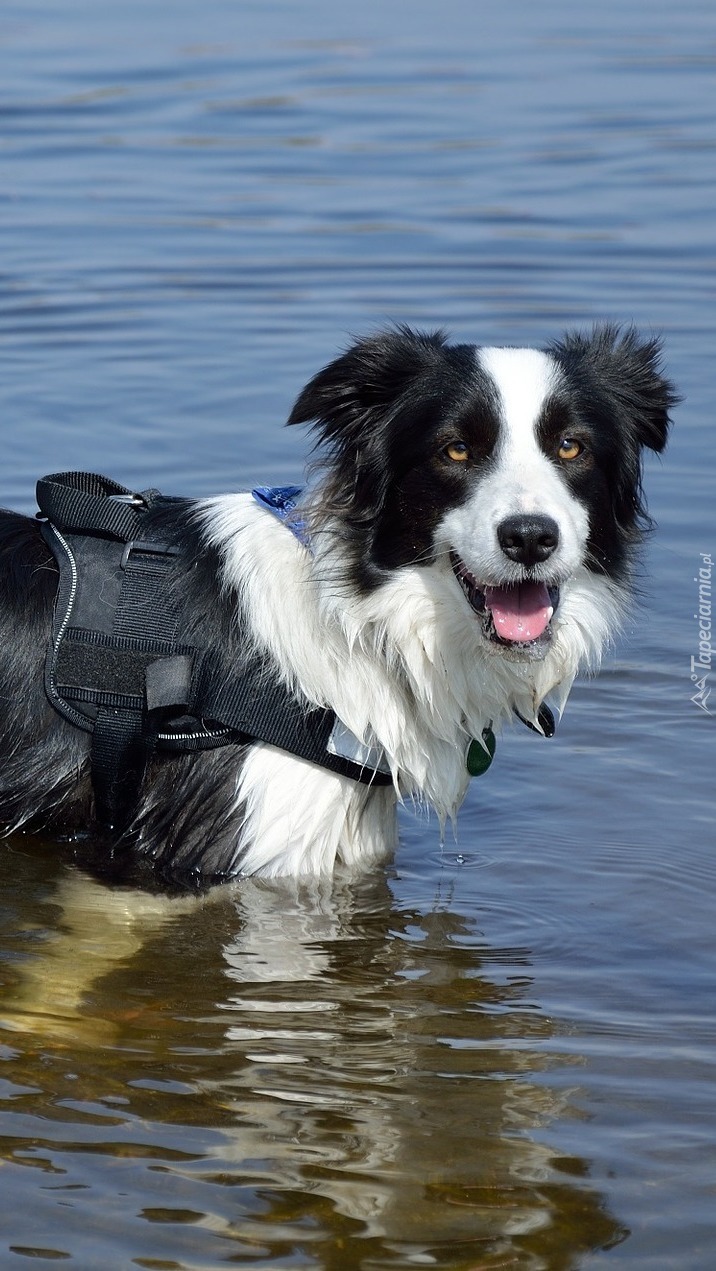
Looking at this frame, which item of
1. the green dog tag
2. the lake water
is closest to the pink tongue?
the green dog tag

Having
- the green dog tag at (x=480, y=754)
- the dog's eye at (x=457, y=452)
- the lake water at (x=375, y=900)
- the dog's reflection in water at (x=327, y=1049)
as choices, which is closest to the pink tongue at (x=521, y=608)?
the dog's eye at (x=457, y=452)

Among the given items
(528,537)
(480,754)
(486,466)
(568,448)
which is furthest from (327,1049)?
(568,448)

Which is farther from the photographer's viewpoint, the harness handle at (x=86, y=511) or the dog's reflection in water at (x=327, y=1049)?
the harness handle at (x=86, y=511)

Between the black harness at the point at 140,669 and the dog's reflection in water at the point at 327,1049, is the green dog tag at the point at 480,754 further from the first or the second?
the dog's reflection in water at the point at 327,1049

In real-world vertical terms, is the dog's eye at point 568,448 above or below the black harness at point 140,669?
above

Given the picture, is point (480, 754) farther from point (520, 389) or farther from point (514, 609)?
point (520, 389)

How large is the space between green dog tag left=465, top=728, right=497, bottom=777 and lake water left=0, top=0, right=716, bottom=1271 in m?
Result: 0.48

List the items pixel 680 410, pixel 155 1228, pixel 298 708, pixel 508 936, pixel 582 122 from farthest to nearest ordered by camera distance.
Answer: pixel 582 122, pixel 680 410, pixel 508 936, pixel 298 708, pixel 155 1228

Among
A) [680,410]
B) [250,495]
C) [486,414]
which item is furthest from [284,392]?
[486,414]

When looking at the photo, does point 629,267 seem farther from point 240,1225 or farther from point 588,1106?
point 240,1225

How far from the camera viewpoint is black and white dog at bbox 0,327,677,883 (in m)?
4.23

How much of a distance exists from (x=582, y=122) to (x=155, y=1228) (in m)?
11.5

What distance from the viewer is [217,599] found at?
14.8ft

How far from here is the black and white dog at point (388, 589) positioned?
4.23 m
